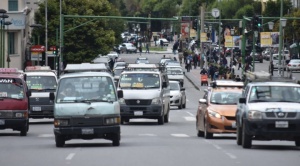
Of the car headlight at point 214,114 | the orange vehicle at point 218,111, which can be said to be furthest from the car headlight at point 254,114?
the car headlight at point 214,114

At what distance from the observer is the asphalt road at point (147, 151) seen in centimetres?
2203

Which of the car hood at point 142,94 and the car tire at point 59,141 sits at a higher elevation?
the car hood at point 142,94

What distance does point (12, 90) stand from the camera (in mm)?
34312

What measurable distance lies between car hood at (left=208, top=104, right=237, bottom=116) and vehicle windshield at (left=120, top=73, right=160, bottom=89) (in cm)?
921

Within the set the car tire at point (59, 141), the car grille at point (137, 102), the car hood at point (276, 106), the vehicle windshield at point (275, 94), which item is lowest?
the car tire at point (59, 141)

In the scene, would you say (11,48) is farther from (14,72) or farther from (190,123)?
(14,72)

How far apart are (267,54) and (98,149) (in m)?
115

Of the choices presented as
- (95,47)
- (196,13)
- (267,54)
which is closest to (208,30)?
(196,13)

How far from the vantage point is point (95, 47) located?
321 feet

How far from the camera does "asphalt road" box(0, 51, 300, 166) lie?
2203cm

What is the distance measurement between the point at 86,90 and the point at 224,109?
17.8 ft

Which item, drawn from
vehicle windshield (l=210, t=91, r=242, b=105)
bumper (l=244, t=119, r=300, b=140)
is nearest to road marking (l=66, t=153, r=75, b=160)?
bumper (l=244, t=119, r=300, b=140)

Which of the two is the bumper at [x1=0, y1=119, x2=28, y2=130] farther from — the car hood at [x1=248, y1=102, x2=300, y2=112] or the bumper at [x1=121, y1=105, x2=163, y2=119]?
the car hood at [x1=248, y1=102, x2=300, y2=112]

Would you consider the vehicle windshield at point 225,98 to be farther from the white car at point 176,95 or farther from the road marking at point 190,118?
the white car at point 176,95
